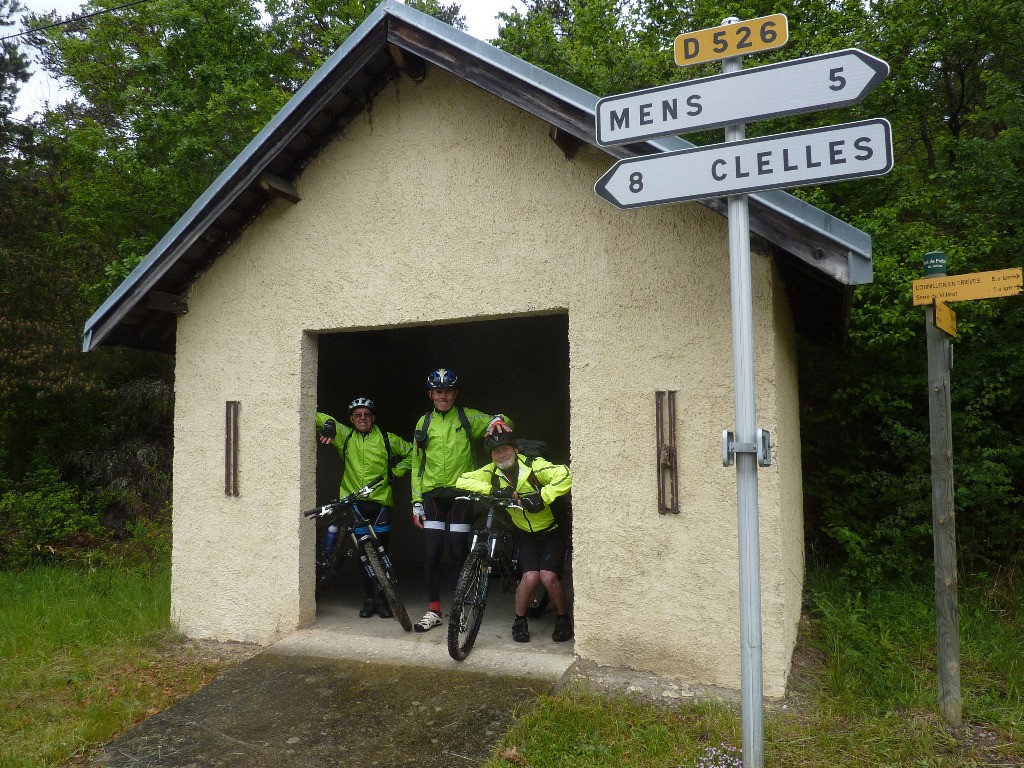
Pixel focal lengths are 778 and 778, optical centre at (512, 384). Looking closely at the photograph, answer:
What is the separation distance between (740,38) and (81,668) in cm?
585

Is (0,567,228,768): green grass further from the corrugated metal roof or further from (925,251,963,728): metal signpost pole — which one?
(925,251,963,728): metal signpost pole

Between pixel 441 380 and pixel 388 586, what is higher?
pixel 441 380

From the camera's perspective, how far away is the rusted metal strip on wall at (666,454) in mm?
4883

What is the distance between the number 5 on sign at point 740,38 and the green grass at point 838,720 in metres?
3.19

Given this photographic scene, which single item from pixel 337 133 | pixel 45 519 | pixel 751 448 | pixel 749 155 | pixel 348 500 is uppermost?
pixel 337 133

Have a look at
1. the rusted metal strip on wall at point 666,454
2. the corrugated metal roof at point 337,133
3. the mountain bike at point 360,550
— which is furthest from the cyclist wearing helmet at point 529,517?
the corrugated metal roof at point 337,133

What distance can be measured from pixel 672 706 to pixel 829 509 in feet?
13.4

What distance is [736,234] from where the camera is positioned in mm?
2963

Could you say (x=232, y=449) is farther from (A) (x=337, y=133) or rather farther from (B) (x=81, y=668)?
(A) (x=337, y=133)

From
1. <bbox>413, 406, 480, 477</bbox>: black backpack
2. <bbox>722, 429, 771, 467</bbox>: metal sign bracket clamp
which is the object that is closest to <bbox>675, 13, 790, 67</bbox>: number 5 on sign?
<bbox>722, 429, 771, 467</bbox>: metal sign bracket clamp

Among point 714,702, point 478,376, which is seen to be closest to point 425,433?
point 714,702

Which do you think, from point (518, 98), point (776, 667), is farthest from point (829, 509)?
point (518, 98)

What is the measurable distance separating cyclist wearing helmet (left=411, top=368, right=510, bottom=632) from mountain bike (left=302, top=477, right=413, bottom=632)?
1.03ft

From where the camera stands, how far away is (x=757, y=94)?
9.57 ft
